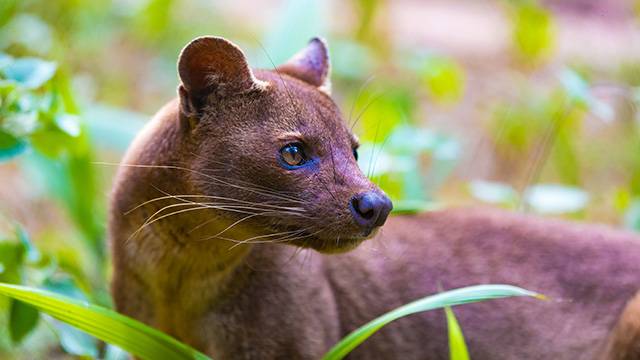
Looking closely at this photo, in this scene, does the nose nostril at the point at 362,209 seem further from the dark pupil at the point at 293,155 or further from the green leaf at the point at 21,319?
the green leaf at the point at 21,319

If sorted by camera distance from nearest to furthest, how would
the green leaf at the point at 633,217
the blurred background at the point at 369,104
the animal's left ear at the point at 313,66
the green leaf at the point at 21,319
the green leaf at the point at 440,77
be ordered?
the animal's left ear at the point at 313,66 → the green leaf at the point at 21,319 → the blurred background at the point at 369,104 → the green leaf at the point at 633,217 → the green leaf at the point at 440,77

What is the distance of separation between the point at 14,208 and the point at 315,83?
2881mm

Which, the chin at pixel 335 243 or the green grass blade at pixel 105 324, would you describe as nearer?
the green grass blade at pixel 105 324

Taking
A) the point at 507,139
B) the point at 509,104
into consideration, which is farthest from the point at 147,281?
the point at 509,104

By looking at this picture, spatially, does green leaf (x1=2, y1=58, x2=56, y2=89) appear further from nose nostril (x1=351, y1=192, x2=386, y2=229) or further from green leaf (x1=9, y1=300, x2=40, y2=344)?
nose nostril (x1=351, y1=192, x2=386, y2=229)

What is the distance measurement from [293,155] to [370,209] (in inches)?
Result: 13.4

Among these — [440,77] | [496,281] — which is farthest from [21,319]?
[440,77]

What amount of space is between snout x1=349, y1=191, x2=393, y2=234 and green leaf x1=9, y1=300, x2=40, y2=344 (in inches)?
56.4

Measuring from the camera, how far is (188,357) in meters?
3.31

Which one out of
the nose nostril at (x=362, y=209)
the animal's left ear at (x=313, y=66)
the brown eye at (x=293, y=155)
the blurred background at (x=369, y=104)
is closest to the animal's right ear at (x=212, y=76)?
the brown eye at (x=293, y=155)

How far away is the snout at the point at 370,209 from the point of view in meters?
3.11

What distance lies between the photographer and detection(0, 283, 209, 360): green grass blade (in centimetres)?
308

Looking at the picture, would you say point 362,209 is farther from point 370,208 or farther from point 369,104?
point 369,104

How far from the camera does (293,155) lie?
10.8 feet
